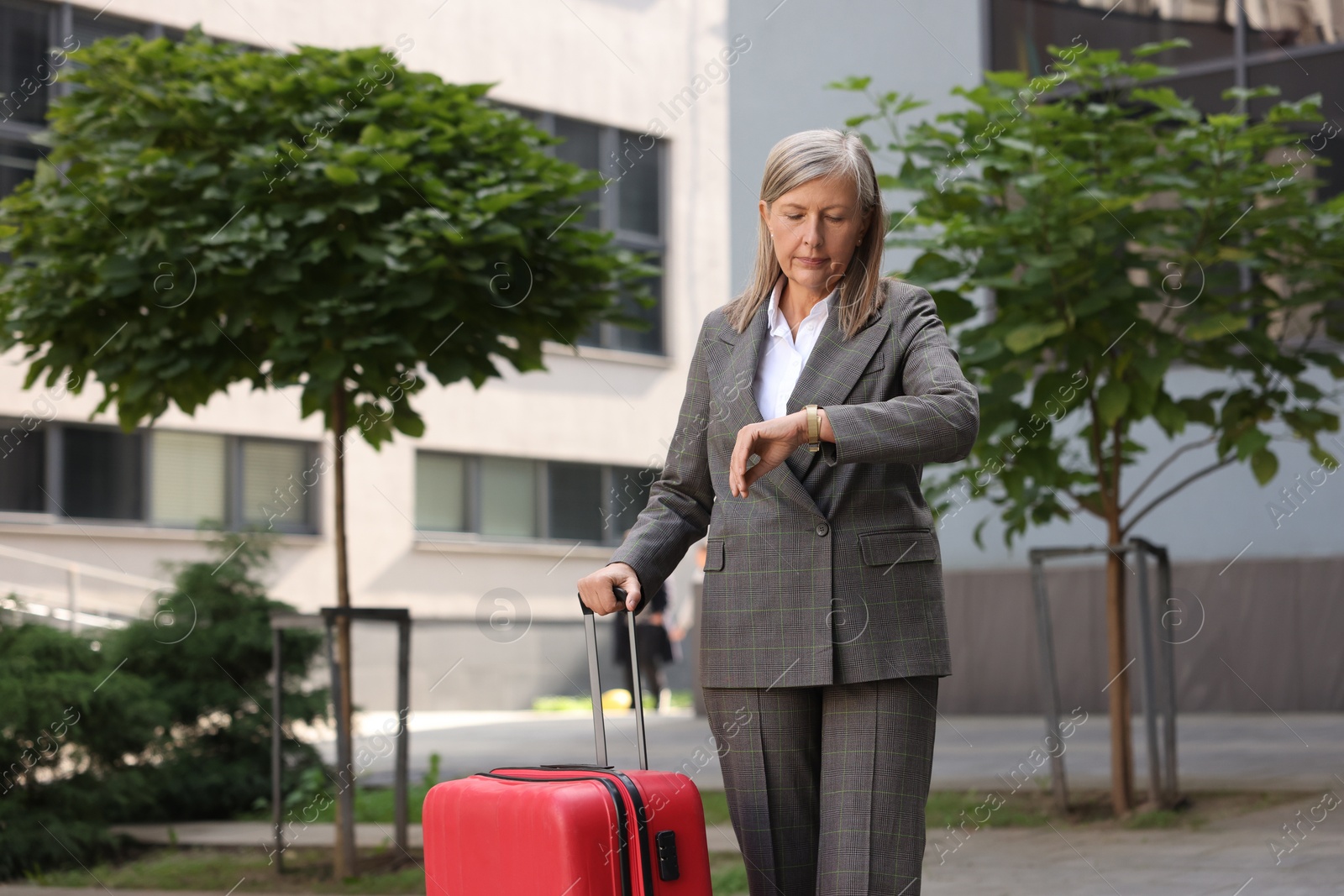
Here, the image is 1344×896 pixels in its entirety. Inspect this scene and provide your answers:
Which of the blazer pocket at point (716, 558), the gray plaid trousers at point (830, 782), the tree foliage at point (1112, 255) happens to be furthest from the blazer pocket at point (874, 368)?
the tree foliage at point (1112, 255)

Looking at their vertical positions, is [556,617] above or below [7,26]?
below

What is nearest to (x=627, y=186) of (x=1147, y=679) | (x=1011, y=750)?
(x=1011, y=750)

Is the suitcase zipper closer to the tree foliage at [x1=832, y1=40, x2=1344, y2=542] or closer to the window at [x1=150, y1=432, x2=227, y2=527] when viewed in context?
the tree foliage at [x1=832, y1=40, x2=1344, y2=542]

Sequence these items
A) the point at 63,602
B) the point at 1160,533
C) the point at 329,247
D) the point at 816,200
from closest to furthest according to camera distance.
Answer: the point at 816,200
the point at 329,247
the point at 1160,533
the point at 63,602

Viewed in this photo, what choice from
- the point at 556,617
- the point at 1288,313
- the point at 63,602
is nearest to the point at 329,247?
the point at 1288,313

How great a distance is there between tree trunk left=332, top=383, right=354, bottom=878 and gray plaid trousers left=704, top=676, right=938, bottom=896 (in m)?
3.70

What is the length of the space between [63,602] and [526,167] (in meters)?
12.0

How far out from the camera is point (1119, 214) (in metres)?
5.90

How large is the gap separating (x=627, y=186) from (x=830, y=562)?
20235mm

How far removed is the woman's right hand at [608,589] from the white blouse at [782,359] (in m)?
0.39

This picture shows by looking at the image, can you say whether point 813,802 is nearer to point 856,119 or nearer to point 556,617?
point 856,119

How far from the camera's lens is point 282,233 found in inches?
215

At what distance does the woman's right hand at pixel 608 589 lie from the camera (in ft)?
8.71

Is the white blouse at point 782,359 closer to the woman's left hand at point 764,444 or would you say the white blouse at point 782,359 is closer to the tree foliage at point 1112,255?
the woman's left hand at point 764,444
